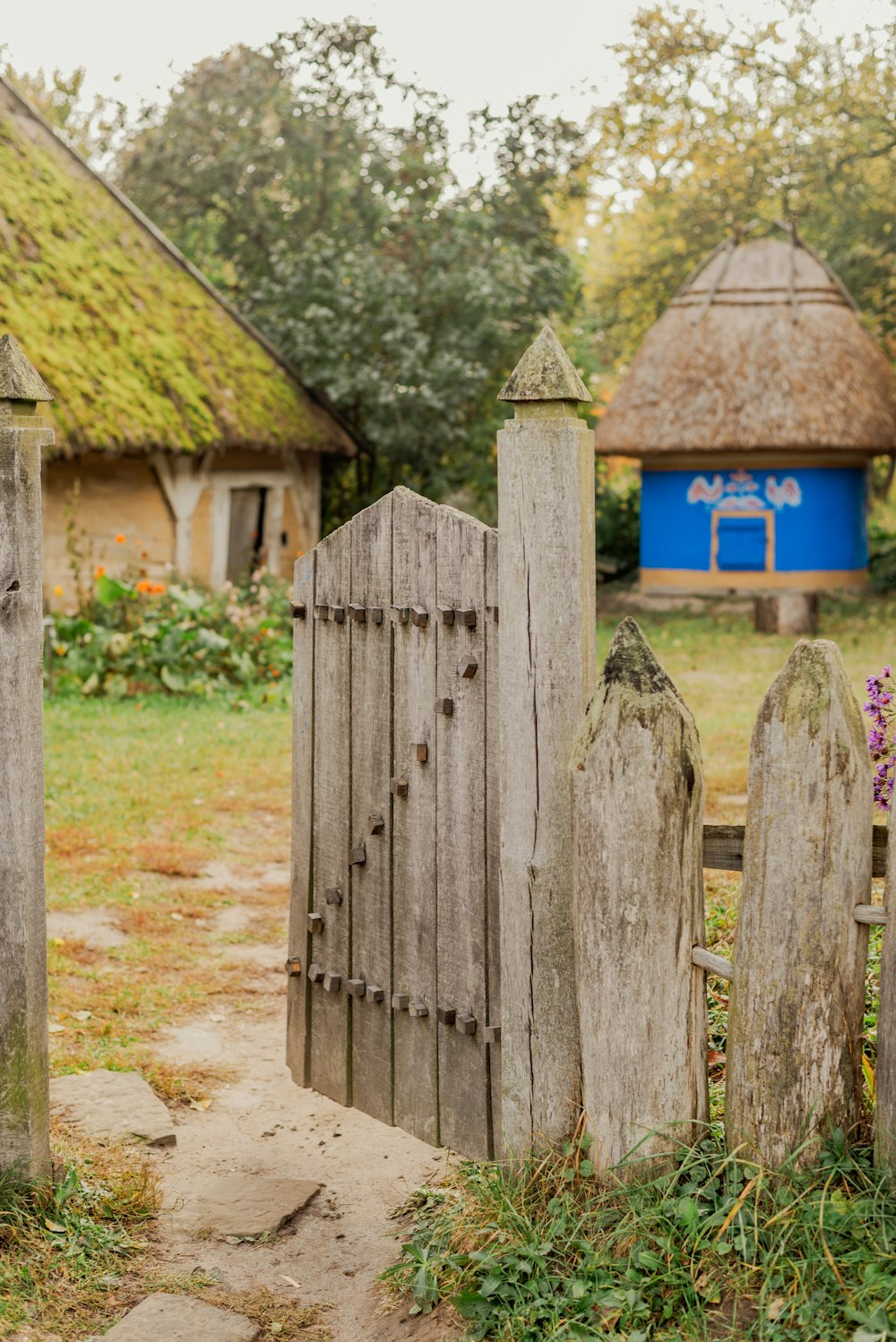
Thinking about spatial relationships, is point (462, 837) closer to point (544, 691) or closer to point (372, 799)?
point (372, 799)

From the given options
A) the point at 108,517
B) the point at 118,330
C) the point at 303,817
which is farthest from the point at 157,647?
the point at 303,817

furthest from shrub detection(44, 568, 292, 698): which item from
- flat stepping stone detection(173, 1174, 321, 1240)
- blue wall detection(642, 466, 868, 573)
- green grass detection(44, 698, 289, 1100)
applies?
blue wall detection(642, 466, 868, 573)

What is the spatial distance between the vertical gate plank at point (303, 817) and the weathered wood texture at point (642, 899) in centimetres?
113

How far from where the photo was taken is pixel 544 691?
278cm

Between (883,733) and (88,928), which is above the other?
(883,733)

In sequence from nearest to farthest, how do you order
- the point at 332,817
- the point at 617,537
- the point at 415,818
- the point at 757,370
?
the point at 415,818
the point at 332,817
the point at 757,370
the point at 617,537

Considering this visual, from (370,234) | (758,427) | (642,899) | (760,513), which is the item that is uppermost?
(370,234)

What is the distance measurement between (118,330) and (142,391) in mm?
903

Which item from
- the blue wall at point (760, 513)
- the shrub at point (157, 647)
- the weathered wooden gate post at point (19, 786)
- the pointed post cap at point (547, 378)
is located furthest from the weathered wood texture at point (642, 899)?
the blue wall at point (760, 513)

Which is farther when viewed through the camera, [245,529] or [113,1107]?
[245,529]

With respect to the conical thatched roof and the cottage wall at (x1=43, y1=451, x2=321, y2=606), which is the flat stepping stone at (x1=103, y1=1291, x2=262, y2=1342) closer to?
the cottage wall at (x1=43, y1=451, x2=321, y2=606)

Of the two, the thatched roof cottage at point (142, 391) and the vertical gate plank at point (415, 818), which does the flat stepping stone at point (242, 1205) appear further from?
the thatched roof cottage at point (142, 391)

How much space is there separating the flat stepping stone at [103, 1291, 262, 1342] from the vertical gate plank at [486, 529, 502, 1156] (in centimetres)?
68

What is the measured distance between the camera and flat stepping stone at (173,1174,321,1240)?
3195 mm
